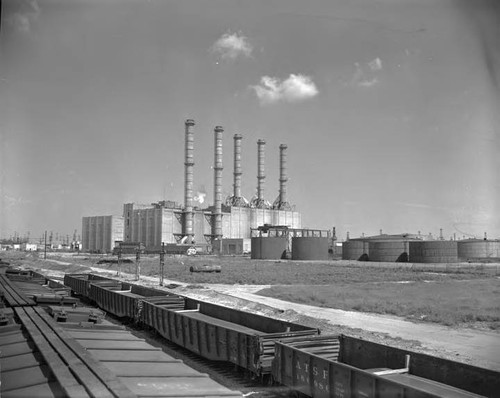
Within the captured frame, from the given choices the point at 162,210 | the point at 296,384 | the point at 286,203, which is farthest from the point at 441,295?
the point at 286,203

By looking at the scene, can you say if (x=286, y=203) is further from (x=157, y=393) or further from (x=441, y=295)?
(x=157, y=393)

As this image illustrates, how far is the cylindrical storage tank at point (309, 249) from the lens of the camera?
8600cm

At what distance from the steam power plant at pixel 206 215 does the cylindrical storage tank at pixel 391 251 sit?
1713 inches

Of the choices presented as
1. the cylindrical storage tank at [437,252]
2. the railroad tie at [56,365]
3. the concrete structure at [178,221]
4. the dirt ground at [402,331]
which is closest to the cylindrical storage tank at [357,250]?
Answer: the cylindrical storage tank at [437,252]

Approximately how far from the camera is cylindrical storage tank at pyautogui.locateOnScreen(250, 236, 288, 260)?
9100cm

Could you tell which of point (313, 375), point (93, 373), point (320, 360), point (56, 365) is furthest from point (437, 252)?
point (93, 373)

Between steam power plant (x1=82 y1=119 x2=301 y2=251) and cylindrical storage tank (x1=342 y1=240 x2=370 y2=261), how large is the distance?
117 feet

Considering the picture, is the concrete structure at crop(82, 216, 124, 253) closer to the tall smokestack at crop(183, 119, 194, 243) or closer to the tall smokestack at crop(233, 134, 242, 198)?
the tall smokestack at crop(183, 119, 194, 243)

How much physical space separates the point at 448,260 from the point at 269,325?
68.6 m

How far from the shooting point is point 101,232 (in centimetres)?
12888

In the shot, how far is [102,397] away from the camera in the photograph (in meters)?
4.67

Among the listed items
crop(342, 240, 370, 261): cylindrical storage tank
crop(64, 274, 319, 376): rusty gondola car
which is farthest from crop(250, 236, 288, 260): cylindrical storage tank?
crop(64, 274, 319, 376): rusty gondola car

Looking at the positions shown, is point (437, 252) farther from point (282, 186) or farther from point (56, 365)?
point (56, 365)

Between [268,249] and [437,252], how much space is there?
30578mm
